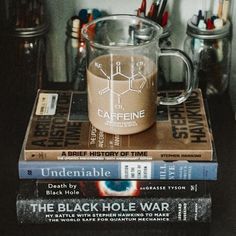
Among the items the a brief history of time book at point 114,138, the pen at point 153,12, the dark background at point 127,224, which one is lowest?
the dark background at point 127,224

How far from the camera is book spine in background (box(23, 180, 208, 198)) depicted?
850 mm

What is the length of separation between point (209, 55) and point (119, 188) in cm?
39

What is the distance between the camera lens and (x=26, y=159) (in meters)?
0.85

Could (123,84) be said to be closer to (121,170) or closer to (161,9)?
(121,170)

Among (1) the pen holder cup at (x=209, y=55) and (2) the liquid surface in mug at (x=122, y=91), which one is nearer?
(2) the liquid surface in mug at (x=122, y=91)

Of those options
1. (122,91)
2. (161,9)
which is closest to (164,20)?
(161,9)

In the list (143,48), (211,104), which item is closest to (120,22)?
(143,48)

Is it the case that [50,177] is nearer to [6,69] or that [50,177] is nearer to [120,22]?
[120,22]

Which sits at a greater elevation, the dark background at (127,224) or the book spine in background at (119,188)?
the book spine in background at (119,188)

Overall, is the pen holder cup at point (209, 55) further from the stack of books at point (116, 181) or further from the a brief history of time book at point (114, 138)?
the stack of books at point (116, 181)

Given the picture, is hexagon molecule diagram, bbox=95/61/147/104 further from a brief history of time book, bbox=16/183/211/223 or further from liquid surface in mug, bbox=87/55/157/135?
a brief history of time book, bbox=16/183/211/223

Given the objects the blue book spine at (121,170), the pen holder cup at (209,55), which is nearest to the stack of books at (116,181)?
the blue book spine at (121,170)

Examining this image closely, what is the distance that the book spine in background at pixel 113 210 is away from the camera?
85cm

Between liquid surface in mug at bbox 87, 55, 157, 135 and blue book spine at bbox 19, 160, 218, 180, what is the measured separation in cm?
5
